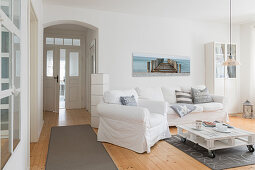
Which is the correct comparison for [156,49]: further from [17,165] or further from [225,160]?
[17,165]

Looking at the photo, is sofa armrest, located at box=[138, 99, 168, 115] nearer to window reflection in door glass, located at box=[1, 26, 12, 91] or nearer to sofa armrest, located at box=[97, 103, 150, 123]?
sofa armrest, located at box=[97, 103, 150, 123]

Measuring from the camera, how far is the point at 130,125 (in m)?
2.92

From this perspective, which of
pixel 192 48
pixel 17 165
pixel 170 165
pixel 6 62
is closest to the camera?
pixel 6 62

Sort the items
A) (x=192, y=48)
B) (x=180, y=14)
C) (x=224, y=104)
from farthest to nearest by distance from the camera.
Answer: (x=192, y=48)
(x=180, y=14)
(x=224, y=104)

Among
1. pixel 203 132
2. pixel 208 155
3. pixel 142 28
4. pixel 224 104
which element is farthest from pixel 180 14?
pixel 208 155

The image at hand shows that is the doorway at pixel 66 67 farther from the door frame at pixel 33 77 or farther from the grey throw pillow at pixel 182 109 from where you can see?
the grey throw pillow at pixel 182 109

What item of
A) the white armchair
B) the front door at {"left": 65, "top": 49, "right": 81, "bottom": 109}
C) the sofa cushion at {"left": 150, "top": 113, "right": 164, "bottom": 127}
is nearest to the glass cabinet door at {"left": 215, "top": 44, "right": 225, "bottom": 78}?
the white armchair

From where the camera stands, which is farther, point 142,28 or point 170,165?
point 142,28

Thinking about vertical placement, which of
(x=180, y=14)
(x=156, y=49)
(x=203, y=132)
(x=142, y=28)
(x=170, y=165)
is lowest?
(x=170, y=165)

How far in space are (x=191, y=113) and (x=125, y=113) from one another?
6.63 feet

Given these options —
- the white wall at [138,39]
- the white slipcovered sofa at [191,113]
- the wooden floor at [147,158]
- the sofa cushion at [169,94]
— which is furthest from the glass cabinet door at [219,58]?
the wooden floor at [147,158]

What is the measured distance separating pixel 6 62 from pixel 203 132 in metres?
2.59

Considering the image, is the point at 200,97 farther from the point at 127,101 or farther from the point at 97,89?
the point at 97,89

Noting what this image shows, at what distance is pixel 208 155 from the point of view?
2674 mm
